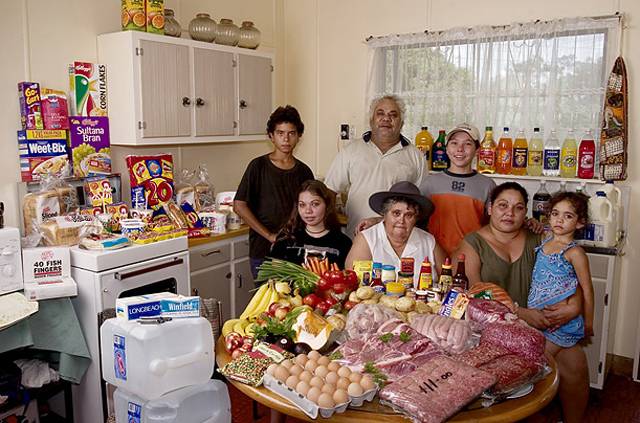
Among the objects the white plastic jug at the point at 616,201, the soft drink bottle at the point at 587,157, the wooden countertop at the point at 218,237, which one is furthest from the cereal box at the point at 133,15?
the white plastic jug at the point at 616,201

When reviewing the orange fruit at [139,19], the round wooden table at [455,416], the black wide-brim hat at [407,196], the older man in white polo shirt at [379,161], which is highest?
the orange fruit at [139,19]

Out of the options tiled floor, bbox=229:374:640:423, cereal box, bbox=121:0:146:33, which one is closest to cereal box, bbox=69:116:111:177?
cereal box, bbox=121:0:146:33

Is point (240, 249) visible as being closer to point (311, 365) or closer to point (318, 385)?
point (311, 365)

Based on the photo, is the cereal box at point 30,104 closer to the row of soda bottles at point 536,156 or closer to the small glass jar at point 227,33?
the small glass jar at point 227,33

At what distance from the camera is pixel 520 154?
3.97 meters

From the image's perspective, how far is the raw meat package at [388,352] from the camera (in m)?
1.78

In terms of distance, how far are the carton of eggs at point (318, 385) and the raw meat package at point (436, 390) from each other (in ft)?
0.26

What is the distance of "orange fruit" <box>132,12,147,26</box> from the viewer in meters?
3.51

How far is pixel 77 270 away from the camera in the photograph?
295cm

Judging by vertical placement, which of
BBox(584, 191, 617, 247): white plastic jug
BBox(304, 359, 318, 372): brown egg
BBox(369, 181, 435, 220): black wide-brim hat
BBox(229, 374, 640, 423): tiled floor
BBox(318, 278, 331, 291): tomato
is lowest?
BBox(229, 374, 640, 423): tiled floor

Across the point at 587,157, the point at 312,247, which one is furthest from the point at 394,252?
the point at 587,157

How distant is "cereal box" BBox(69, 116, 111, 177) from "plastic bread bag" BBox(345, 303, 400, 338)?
2213mm

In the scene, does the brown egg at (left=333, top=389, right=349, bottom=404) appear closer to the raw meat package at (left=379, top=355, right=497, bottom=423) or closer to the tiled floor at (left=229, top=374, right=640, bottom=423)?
the raw meat package at (left=379, top=355, right=497, bottom=423)

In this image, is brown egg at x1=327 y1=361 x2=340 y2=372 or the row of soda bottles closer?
brown egg at x1=327 y1=361 x2=340 y2=372
